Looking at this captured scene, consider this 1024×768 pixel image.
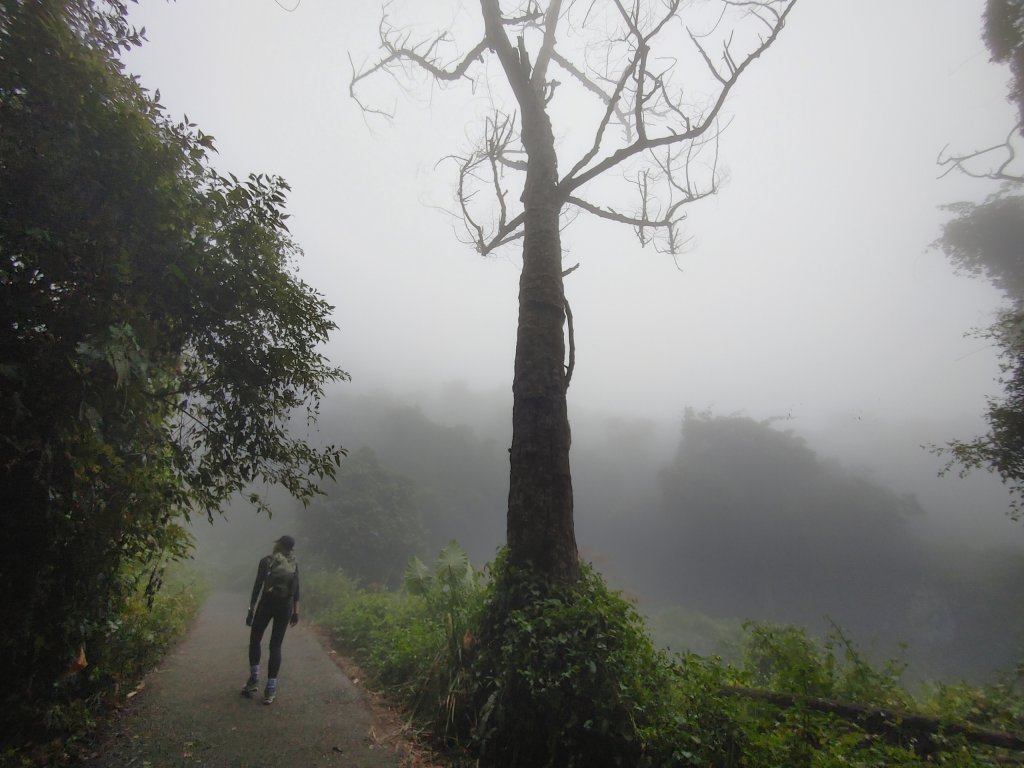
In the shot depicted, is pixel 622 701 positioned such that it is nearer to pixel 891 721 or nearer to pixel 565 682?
pixel 565 682

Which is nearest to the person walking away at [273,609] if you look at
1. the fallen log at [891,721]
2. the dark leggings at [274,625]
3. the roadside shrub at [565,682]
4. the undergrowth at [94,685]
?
the dark leggings at [274,625]

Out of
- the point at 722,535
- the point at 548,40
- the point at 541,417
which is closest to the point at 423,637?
the point at 541,417

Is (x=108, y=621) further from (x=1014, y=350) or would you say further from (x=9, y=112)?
(x=1014, y=350)

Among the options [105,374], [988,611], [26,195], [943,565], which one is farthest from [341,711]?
[943,565]

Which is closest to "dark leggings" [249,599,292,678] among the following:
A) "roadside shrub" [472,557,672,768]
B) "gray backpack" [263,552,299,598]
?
"gray backpack" [263,552,299,598]

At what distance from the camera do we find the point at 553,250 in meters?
5.63

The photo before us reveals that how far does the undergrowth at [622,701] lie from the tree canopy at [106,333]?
2.29 m

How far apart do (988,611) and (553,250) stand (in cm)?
3110

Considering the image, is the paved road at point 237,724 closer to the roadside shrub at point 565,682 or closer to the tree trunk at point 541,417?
the roadside shrub at point 565,682

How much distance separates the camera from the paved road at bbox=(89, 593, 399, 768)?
3359 mm

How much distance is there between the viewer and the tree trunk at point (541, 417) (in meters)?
4.23

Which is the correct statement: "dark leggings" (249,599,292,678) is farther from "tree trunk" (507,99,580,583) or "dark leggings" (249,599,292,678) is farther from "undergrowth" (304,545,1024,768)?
"tree trunk" (507,99,580,583)

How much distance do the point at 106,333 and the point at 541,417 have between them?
139 inches

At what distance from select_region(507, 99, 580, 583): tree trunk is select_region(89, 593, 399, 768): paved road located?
7.06ft
